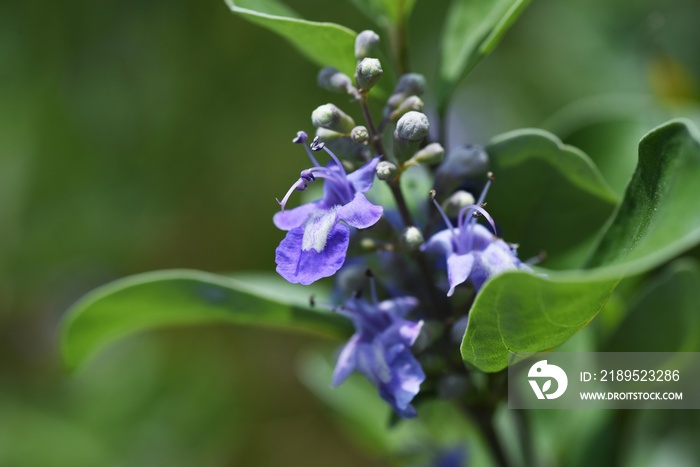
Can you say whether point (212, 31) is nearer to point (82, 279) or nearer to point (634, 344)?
point (82, 279)

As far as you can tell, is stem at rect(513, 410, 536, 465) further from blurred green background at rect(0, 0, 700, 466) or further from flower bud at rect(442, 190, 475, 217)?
blurred green background at rect(0, 0, 700, 466)

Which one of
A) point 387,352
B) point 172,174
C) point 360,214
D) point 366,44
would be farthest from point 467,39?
point 172,174

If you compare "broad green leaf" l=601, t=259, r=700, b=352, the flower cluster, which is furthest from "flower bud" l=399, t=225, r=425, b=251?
"broad green leaf" l=601, t=259, r=700, b=352

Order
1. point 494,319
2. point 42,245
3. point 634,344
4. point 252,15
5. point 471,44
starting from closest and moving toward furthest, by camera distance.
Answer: point 494,319 → point 252,15 → point 471,44 → point 634,344 → point 42,245

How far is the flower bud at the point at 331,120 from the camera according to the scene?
1.38 metres

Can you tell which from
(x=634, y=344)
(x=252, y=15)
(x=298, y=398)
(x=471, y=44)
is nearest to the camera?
(x=252, y=15)

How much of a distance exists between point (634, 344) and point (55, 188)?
98.5 inches

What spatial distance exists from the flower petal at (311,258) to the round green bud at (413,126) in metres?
0.19

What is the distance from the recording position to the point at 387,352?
1.41m

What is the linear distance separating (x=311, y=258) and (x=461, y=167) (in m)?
0.35

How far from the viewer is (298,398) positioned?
3.58 m

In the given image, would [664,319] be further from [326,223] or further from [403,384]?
[326,223]

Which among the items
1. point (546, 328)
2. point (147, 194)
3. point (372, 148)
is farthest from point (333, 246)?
point (147, 194)

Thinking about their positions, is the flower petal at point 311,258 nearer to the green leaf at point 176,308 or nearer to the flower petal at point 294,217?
the flower petal at point 294,217
